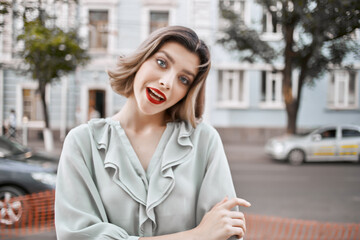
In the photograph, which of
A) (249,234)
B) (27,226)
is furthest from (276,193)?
(27,226)

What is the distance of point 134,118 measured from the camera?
1293mm

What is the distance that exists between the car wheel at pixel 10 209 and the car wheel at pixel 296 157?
8.34 m

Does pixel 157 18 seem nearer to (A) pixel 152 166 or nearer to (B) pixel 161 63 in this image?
(B) pixel 161 63

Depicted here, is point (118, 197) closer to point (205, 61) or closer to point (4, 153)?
point (205, 61)

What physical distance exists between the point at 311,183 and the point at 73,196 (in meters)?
8.02

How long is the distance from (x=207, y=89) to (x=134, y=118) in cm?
1425

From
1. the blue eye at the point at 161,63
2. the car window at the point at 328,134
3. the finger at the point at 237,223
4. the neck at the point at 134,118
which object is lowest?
the car window at the point at 328,134

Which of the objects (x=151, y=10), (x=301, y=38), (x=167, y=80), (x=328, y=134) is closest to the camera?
(x=167, y=80)

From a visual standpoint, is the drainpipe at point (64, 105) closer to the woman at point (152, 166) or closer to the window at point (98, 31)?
the window at point (98, 31)

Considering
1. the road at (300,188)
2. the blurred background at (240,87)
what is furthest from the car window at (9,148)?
→ the road at (300,188)

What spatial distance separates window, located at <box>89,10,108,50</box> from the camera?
1534cm

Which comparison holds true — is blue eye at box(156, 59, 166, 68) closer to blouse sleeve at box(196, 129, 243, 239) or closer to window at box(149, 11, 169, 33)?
blouse sleeve at box(196, 129, 243, 239)

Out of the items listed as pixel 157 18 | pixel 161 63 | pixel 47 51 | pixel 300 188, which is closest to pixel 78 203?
pixel 161 63

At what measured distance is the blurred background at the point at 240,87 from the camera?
4.50 meters
